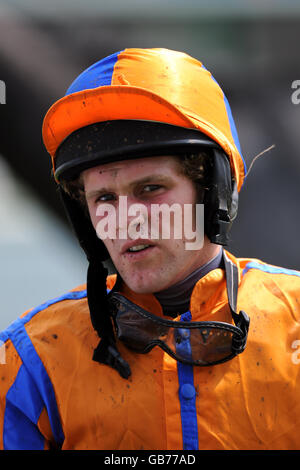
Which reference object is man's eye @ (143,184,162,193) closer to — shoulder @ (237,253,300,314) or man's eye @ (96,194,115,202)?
man's eye @ (96,194,115,202)

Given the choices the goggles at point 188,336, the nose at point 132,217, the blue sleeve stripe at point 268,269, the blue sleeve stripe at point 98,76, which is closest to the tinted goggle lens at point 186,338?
the goggles at point 188,336

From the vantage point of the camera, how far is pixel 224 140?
144cm

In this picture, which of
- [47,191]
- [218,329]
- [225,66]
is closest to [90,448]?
[218,329]

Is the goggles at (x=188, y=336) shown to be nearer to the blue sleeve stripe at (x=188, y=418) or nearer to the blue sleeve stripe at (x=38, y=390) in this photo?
the blue sleeve stripe at (x=188, y=418)

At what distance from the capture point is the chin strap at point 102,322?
1362mm

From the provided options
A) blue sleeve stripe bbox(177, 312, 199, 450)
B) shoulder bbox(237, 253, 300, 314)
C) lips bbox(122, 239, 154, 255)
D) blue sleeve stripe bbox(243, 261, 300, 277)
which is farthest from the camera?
blue sleeve stripe bbox(243, 261, 300, 277)

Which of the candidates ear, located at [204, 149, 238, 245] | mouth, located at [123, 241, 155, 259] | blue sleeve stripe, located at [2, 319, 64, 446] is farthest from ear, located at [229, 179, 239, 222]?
blue sleeve stripe, located at [2, 319, 64, 446]

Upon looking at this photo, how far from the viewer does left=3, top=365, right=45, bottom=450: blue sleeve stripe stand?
4.49ft

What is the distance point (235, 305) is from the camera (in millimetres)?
1399

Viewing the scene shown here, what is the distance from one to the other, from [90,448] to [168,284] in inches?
19.6

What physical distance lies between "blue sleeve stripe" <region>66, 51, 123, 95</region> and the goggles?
645mm

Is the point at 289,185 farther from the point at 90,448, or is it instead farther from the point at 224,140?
the point at 90,448

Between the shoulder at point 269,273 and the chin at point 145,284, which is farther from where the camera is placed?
the shoulder at point 269,273

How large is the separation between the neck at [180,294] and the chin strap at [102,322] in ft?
0.57
